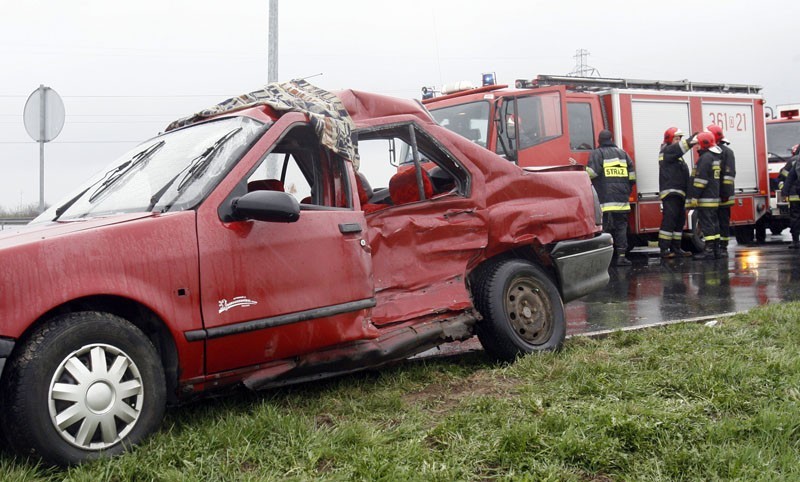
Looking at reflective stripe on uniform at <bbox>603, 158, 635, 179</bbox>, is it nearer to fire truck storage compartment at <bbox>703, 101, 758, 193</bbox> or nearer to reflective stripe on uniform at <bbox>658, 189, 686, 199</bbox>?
reflective stripe on uniform at <bbox>658, 189, 686, 199</bbox>

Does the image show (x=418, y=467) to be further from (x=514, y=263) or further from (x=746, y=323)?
(x=746, y=323)

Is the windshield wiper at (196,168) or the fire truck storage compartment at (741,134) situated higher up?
the fire truck storage compartment at (741,134)

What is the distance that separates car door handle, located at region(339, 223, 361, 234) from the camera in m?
4.25

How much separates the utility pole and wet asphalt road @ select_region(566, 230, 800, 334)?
5863mm

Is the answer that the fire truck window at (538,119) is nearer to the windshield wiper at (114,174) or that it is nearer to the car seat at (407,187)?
the car seat at (407,187)

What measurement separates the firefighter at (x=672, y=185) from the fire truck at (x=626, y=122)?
41 centimetres

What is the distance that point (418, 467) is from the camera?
10.3 ft

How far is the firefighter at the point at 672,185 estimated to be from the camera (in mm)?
13094

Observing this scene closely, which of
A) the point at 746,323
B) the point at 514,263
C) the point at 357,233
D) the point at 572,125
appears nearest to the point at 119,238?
the point at 357,233

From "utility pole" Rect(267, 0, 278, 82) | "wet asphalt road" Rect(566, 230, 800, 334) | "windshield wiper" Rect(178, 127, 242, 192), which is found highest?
"utility pole" Rect(267, 0, 278, 82)

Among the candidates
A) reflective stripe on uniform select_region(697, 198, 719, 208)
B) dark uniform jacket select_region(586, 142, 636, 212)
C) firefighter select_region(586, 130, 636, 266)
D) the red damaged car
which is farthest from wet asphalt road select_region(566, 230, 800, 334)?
the red damaged car

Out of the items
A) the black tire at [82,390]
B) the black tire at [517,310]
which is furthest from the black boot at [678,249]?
the black tire at [82,390]

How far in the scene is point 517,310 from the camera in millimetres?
5238

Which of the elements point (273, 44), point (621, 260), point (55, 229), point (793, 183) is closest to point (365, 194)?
point (55, 229)
